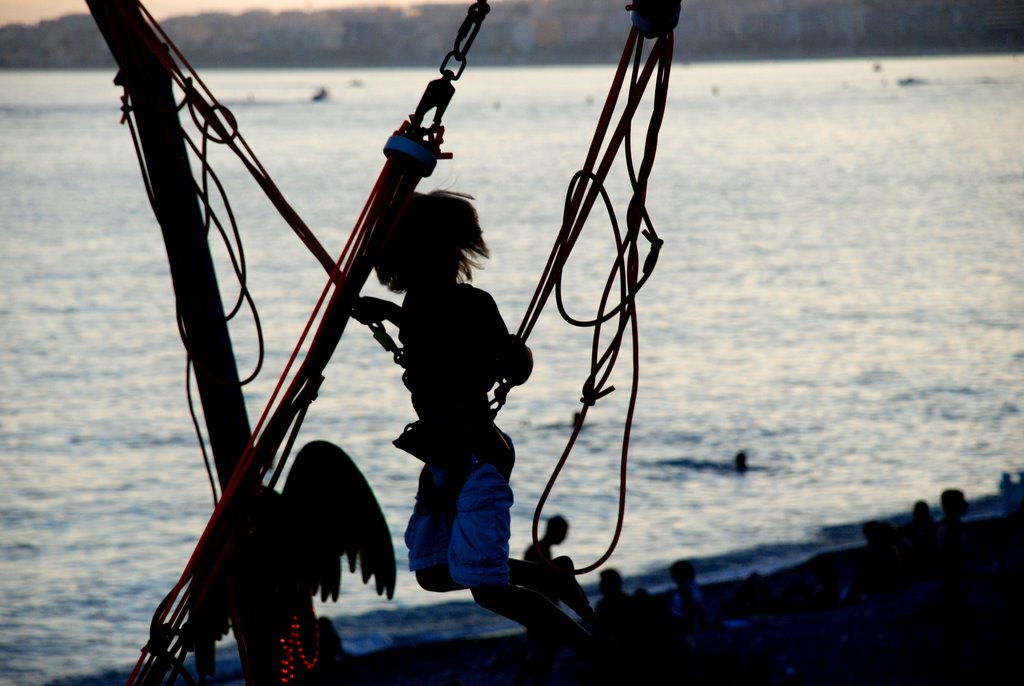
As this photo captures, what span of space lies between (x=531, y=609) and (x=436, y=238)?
1273 mm

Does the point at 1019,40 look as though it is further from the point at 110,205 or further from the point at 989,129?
the point at 989,129

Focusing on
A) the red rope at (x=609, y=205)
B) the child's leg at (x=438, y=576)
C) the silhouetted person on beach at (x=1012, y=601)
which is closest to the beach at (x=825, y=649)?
the silhouetted person on beach at (x=1012, y=601)

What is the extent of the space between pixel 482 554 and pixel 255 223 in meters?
70.2

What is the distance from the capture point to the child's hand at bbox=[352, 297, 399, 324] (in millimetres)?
4297

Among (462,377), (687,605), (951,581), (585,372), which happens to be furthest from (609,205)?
(585,372)

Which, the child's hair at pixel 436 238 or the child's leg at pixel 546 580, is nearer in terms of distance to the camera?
the child's hair at pixel 436 238

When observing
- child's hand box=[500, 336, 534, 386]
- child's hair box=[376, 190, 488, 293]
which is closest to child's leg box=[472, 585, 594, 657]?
child's hand box=[500, 336, 534, 386]

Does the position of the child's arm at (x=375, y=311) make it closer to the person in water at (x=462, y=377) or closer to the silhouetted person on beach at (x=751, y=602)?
the person in water at (x=462, y=377)

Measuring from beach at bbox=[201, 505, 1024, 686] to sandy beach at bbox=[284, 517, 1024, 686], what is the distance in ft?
0.04

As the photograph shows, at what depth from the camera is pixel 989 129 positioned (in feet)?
420

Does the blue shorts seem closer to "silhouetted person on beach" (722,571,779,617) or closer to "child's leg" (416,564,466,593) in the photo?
"child's leg" (416,564,466,593)

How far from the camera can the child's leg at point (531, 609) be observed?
4203mm

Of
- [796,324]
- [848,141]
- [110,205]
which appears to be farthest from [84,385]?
[848,141]

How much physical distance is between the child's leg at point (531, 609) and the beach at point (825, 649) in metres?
4.30
